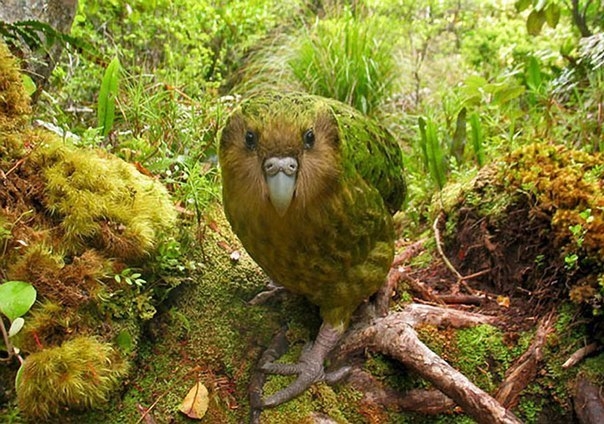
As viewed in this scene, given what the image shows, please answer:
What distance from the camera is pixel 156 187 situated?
7.67 ft

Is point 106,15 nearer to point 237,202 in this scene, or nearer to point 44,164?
point 44,164

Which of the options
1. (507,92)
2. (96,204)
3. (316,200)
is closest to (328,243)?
(316,200)

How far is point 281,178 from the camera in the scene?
1.74 metres

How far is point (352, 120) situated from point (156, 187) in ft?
2.83

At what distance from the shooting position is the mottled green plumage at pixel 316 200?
5.90 feet

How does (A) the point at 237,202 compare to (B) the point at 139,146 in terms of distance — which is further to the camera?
(B) the point at 139,146

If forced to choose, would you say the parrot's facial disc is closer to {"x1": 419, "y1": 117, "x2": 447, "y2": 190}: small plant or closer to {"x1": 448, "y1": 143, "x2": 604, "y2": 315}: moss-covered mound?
{"x1": 448, "y1": 143, "x2": 604, "y2": 315}: moss-covered mound

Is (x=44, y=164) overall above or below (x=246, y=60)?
above

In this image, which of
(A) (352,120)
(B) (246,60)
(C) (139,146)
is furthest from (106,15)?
(A) (352,120)

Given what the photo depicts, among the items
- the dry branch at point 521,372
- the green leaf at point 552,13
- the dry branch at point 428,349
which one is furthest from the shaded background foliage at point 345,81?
the dry branch at point 428,349

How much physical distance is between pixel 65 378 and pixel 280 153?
953 mm

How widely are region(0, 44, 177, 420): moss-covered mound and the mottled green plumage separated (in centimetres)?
40

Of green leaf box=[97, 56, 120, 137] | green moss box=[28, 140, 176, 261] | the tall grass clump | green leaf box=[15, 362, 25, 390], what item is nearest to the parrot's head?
green moss box=[28, 140, 176, 261]

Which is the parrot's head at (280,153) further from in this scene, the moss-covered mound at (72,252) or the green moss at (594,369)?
Answer: the green moss at (594,369)
